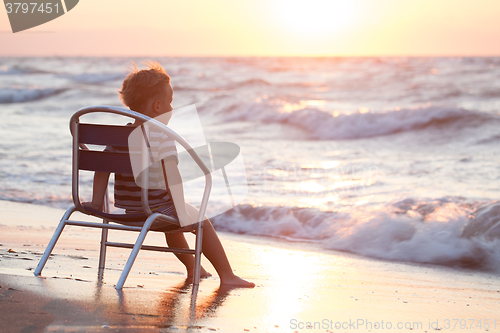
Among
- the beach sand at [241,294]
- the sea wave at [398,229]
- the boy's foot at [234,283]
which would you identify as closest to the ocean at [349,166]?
the sea wave at [398,229]

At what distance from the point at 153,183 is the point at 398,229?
9.92ft

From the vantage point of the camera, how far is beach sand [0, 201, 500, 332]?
2383 mm

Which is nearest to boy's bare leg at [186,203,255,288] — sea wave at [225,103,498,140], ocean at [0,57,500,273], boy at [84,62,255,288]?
boy at [84,62,255,288]

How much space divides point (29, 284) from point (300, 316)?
1.37m

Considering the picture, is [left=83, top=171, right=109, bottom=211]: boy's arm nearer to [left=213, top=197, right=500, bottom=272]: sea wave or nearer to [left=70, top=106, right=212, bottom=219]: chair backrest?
[left=70, top=106, right=212, bottom=219]: chair backrest

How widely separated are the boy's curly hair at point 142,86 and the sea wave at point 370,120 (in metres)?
11.1

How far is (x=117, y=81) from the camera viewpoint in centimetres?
3106

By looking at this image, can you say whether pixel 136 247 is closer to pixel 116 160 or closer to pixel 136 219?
pixel 136 219

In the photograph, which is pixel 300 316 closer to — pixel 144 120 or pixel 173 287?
pixel 173 287

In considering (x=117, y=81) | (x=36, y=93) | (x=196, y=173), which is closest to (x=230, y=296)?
(x=196, y=173)

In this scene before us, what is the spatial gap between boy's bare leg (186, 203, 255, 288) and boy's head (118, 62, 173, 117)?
60cm

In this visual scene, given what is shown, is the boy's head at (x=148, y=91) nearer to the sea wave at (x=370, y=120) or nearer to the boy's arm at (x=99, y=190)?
the boy's arm at (x=99, y=190)

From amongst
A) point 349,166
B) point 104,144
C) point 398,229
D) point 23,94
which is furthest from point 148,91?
point 23,94

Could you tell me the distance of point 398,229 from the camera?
5.09 meters
